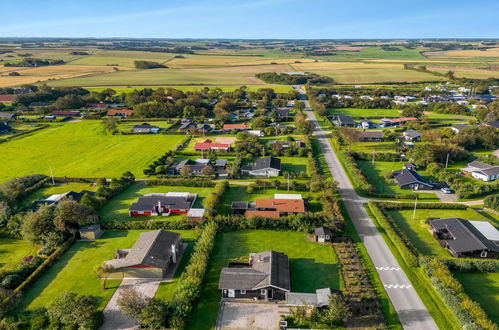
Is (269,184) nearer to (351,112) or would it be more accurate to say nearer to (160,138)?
(160,138)

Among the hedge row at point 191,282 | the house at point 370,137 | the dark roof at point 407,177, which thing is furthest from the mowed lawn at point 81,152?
the dark roof at point 407,177

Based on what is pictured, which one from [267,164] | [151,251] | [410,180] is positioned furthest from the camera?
[267,164]

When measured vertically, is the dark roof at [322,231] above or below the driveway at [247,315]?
above

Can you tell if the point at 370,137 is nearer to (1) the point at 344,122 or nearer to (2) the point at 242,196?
(1) the point at 344,122

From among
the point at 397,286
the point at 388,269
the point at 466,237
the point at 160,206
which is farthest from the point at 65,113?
the point at 466,237

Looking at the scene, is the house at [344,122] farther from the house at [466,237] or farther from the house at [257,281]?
the house at [257,281]
